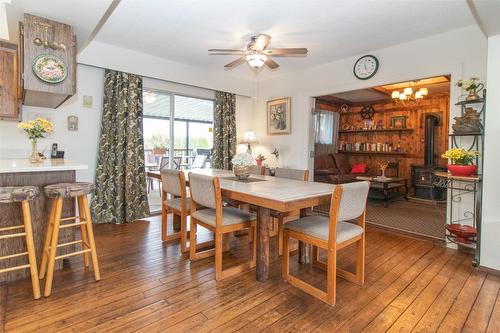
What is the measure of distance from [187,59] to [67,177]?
8.84 feet

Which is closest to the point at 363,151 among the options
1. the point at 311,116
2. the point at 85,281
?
the point at 311,116

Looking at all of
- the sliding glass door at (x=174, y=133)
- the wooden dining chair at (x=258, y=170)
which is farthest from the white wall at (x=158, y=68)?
the wooden dining chair at (x=258, y=170)

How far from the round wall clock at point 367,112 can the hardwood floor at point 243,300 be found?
17.1 feet

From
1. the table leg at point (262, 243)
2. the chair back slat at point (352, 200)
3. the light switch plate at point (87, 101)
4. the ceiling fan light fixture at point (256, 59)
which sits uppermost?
the ceiling fan light fixture at point (256, 59)

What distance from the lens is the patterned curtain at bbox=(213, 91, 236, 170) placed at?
16.7 feet

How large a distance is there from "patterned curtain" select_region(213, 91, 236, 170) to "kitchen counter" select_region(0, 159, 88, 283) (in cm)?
286

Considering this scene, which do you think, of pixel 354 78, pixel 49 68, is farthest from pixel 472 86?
pixel 49 68

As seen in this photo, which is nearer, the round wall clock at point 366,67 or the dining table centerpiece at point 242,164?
the dining table centerpiece at point 242,164

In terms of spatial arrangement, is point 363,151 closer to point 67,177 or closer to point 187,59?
point 187,59

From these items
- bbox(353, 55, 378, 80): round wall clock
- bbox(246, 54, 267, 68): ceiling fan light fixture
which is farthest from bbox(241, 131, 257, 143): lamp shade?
bbox(246, 54, 267, 68): ceiling fan light fixture

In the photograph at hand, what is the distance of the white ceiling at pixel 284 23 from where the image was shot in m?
2.67

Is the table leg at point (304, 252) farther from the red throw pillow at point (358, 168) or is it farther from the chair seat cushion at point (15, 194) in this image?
the red throw pillow at point (358, 168)

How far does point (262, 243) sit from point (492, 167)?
7.20 feet

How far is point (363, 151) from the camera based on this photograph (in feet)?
24.0
